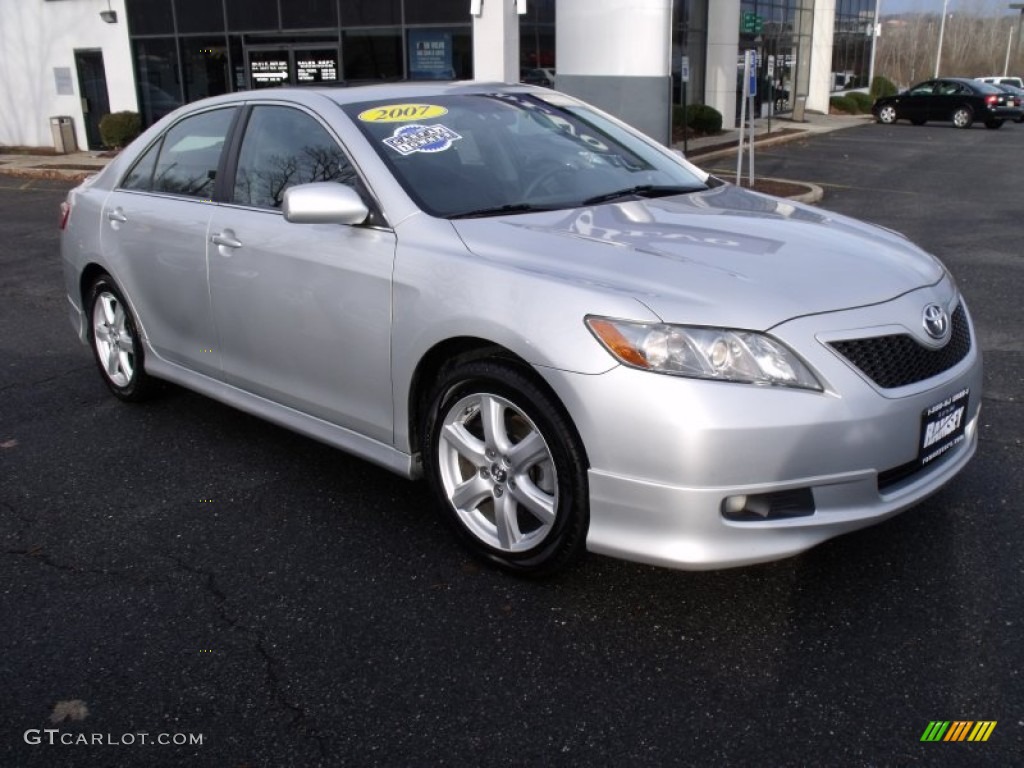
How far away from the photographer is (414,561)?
367 cm

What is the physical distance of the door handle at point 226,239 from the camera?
4.24 m

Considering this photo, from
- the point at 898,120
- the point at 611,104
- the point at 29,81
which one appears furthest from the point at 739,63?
the point at 29,81

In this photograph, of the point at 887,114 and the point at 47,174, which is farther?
the point at 887,114

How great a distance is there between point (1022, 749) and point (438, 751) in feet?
4.96

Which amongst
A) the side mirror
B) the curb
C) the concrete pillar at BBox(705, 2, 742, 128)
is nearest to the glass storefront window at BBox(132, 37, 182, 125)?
the curb

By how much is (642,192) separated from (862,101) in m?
36.4

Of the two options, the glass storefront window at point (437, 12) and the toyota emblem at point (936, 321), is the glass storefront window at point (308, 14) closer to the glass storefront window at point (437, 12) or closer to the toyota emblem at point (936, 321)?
the glass storefront window at point (437, 12)

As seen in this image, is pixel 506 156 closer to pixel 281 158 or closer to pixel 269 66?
pixel 281 158

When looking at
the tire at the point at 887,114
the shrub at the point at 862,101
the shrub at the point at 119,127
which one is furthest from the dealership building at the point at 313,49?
the shrub at the point at 862,101

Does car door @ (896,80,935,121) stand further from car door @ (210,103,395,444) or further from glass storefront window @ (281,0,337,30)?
car door @ (210,103,395,444)

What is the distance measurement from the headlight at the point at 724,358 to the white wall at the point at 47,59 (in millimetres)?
23157

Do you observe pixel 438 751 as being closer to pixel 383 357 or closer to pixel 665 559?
pixel 665 559

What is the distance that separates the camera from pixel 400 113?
4121mm

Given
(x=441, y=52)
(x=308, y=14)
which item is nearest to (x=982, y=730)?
(x=441, y=52)
